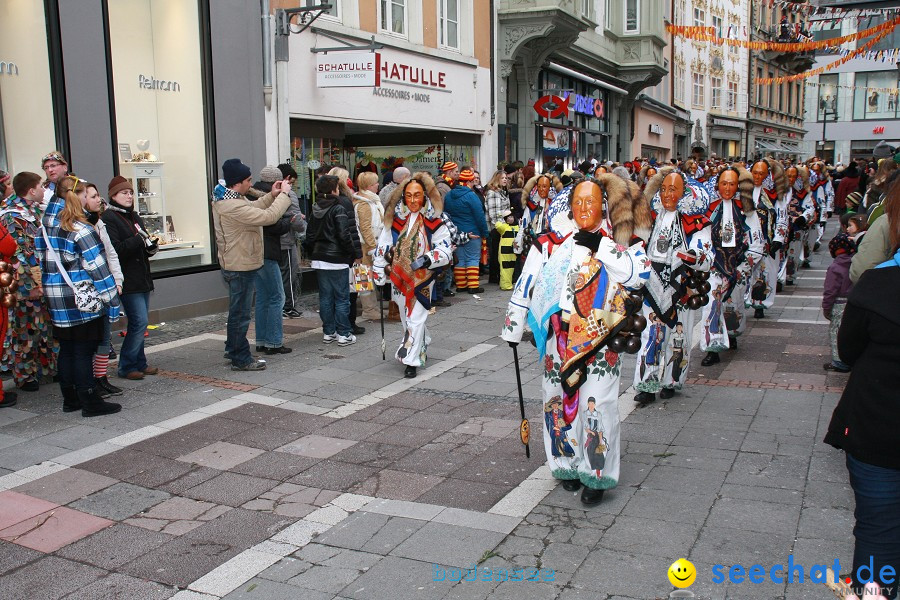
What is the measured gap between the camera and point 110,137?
31.7ft

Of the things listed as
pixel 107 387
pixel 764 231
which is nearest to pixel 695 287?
pixel 764 231

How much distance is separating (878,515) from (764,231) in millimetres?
6893

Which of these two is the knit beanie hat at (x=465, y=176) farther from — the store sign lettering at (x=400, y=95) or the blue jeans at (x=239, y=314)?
the blue jeans at (x=239, y=314)

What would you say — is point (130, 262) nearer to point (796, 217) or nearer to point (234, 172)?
point (234, 172)

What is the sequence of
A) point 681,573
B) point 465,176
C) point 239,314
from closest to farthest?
point 681,573, point 239,314, point 465,176

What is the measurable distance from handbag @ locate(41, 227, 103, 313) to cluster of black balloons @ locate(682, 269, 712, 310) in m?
4.73

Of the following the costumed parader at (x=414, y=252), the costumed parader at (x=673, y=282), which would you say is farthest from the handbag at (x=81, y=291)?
the costumed parader at (x=673, y=282)

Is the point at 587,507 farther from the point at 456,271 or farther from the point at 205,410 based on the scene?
the point at 456,271

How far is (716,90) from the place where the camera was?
40156mm

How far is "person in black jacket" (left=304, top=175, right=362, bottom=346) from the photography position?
9.02m

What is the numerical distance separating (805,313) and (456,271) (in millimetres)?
5105

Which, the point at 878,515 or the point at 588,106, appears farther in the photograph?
the point at 588,106

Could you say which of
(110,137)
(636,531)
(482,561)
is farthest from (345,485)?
(110,137)

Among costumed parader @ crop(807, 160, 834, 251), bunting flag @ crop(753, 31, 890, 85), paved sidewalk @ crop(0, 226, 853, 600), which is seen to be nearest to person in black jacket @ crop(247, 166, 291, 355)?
paved sidewalk @ crop(0, 226, 853, 600)
